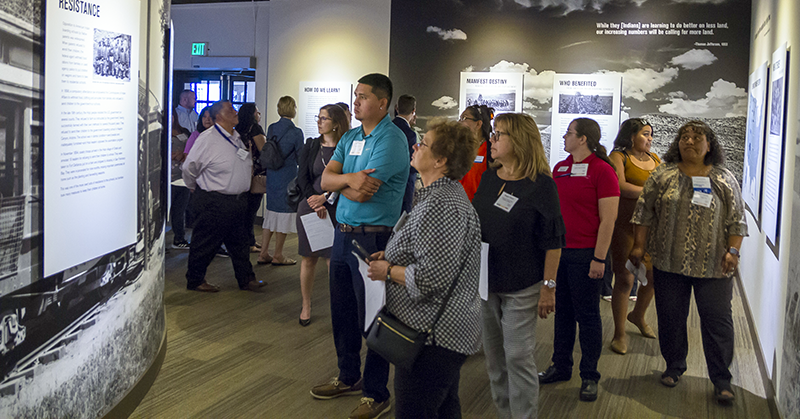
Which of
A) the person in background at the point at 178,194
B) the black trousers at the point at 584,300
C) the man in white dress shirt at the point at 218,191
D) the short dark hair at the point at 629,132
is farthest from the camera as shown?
the person in background at the point at 178,194

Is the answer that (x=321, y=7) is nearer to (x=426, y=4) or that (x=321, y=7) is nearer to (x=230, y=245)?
(x=426, y=4)

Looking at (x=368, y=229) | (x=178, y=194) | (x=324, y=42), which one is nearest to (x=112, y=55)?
(x=368, y=229)

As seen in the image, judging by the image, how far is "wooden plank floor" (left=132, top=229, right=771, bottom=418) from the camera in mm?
3137

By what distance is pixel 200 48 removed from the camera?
1004cm

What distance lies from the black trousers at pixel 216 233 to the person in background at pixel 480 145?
2.21 metres

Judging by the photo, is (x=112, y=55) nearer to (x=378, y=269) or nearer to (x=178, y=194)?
(x=378, y=269)

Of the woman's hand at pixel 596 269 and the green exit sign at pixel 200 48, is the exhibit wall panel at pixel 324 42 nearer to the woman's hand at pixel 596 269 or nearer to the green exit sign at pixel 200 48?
the green exit sign at pixel 200 48

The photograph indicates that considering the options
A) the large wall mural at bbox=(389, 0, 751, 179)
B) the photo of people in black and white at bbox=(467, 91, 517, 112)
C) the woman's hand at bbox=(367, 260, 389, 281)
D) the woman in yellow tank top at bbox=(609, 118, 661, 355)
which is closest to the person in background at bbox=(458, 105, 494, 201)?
the woman in yellow tank top at bbox=(609, 118, 661, 355)

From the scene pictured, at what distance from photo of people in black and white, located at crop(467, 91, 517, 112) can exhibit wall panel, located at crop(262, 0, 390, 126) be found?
4.40ft

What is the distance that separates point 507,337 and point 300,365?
5.15 feet

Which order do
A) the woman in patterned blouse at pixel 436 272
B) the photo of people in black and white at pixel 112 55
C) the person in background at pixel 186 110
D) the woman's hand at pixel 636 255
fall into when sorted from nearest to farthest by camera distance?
the woman in patterned blouse at pixel 436 272 < the photo of people in black and white at pixel 112 55 < the woman's hand at pixel 636 255 < the person in background at pixel 186 110

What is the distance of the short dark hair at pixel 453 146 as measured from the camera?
203cm

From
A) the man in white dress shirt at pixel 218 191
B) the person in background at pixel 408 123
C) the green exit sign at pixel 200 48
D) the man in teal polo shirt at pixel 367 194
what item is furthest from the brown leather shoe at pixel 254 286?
the green exit sign at pixel 200 48

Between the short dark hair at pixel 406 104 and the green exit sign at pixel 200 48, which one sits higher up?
the green exit sign at pixel 200 48
